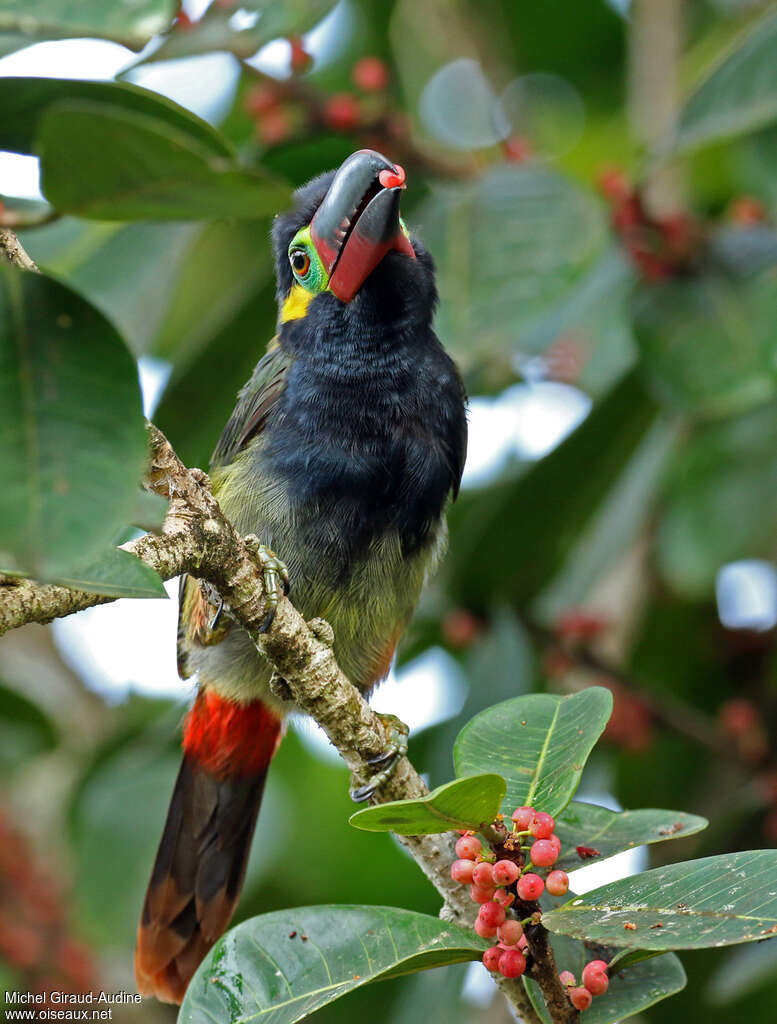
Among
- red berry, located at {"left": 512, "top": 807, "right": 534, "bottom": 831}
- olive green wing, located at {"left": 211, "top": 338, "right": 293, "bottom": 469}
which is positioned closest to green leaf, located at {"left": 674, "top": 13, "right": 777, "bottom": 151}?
olive green wing, located at {"left": 211, "top": 338, "right": 293, "bottom": 469}

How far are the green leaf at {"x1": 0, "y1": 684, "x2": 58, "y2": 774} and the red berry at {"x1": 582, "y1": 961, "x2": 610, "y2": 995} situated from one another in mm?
2140

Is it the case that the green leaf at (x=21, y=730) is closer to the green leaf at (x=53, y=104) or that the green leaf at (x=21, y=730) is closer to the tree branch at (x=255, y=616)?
the tree branch at (x=255, y=616)

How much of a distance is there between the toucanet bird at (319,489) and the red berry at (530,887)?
43.4 inches

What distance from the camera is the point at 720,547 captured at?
10.3 ft

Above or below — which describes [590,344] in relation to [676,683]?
above

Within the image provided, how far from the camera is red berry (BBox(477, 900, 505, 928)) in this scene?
5.25 ft

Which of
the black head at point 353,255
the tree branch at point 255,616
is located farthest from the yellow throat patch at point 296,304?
the tree branch at point 255,616

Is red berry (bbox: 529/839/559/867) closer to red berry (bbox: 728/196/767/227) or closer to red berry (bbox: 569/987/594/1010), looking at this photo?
red berry (bbox: 569/987/594/1010)

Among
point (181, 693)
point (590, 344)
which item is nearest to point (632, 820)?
point (181, 693)

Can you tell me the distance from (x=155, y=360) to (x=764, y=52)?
2.12m

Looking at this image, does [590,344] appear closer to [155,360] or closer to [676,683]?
[676,683]

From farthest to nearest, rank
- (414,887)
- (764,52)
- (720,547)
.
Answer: (414,887), (720,547), (764,52)

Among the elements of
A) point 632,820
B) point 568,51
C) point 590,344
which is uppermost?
point 568,51

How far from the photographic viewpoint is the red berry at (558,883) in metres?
1.62
